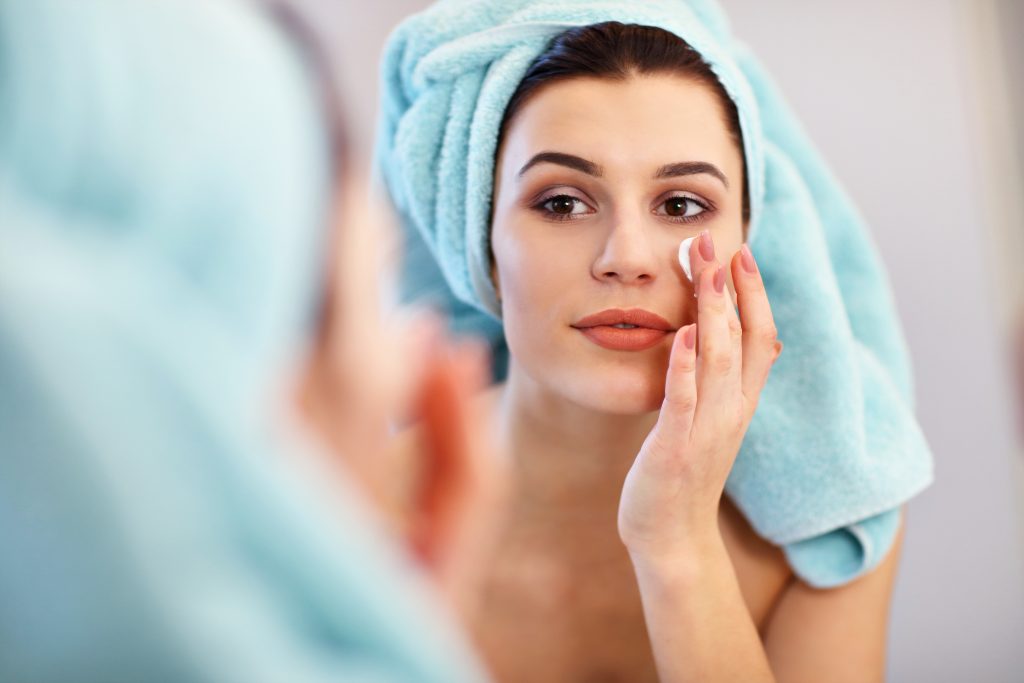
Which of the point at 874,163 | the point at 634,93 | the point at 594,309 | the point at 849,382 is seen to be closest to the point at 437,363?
the point at 594,309

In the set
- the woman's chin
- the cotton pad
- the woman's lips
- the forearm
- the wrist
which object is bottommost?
the forearm

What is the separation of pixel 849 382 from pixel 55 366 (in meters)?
0.63

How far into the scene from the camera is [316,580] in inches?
11.5

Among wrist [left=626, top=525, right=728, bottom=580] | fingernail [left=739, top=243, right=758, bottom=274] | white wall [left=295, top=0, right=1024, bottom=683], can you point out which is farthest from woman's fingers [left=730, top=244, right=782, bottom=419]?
white wall [left=295, top=0, right=1024, bottom=683]

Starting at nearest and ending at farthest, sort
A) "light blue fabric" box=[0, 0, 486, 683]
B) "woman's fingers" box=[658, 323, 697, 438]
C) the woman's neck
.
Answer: "light blue fabric" box=[0, 0, 486, 683] < "woman's fingers" box=[658, 323, 697, 438] < the woman's neck

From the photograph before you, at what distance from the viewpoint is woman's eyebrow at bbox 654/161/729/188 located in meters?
0.65

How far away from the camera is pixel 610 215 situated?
2.14 ft

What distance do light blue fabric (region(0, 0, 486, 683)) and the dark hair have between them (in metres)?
0.37

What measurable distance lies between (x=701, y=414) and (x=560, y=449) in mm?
171

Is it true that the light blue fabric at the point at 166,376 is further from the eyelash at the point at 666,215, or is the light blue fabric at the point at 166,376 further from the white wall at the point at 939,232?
the white wall at the point at 939,232

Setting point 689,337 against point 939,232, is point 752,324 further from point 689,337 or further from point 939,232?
point 939,232

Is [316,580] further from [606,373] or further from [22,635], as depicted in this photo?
[606,373]

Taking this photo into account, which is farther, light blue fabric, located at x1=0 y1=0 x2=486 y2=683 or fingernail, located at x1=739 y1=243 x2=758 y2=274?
fingernail, located at x1=739 y1=243 x2=758 y2=274

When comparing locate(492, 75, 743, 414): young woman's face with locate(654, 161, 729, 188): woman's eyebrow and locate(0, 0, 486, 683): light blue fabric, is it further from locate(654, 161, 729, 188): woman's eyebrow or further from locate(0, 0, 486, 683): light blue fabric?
locate(0, 0, 486, 683): light blue fabric
